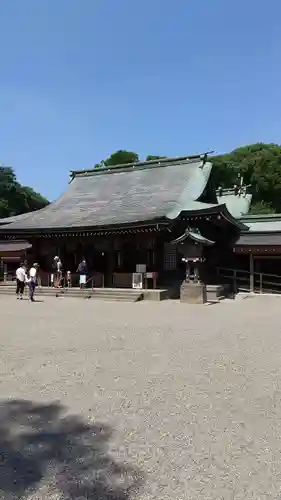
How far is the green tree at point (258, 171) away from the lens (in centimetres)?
4572

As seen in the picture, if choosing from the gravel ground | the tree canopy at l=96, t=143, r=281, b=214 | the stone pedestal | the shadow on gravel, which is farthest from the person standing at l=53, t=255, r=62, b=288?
the tree canopy at l=96, t=143, r=281, b=214

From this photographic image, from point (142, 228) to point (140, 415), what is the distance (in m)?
13.6

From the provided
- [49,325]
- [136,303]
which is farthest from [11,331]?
[136,303]

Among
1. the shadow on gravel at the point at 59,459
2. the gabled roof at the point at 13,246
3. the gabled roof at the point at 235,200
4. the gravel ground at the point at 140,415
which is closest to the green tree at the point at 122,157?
the gabled roof at the point at 235,200

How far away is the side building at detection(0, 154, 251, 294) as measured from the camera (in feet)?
59.4

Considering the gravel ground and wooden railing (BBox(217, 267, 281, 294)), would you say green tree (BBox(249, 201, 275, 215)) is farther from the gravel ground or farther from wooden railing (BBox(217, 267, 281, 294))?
the gravel ground

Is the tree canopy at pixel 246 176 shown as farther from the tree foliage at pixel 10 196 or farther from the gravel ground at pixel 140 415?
the gravel ground at pixel 140 415

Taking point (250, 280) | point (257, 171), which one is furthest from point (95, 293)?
point (257, 171)

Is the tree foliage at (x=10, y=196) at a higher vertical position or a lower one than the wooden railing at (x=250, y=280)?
higher

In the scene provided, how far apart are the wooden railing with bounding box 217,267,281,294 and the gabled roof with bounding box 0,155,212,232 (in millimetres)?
4292

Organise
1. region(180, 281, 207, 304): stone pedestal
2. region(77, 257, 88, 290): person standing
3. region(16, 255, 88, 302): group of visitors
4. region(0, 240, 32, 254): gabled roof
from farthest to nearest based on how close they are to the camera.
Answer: region(0, 240, 32, 254): gabled roof
region(77, 257, 88, 290): person standing
region(16, 255, 88, 302): group of visitors
region(180, 281, 207, 304): stone pedestal

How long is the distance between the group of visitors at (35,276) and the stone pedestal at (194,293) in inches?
202

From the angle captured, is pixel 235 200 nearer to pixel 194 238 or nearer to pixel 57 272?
pixel 194 238

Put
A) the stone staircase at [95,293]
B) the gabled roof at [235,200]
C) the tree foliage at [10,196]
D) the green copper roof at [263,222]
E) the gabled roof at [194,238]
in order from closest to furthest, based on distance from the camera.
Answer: the gabled roof at [194,238] < the stone staircase at [95,293] < the green copper roof at [263,222] < the gabled roof at [235,200] < the tree foliage at [10,196]
